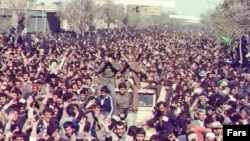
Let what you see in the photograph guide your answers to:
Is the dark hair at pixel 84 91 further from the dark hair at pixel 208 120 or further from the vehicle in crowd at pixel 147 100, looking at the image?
the dark hair at pixel 208 120

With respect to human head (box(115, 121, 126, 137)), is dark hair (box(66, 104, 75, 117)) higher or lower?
higher

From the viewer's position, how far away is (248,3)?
74.1ft

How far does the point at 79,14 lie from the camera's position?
174 ft

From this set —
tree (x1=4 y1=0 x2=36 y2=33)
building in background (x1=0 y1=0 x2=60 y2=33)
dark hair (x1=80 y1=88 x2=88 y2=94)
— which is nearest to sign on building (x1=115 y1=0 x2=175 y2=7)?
building in background (x1=0 y1=0 x2=60 y2=33)

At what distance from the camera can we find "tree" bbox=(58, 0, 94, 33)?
173 feet

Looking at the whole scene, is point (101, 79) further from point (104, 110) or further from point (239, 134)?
point (239, 134)

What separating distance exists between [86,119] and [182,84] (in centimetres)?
500

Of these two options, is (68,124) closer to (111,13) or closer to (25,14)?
(25,14)

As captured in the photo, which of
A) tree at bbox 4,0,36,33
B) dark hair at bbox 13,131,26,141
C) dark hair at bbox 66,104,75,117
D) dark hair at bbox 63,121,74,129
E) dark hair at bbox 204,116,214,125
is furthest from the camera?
tree at bbox 4,0,36,33

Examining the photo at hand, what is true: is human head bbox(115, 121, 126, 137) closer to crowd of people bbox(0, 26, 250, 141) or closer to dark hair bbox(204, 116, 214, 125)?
crowd of people bbox(0, 26, 250, 141)

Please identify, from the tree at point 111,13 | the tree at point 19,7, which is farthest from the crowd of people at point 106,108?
the tree at point 111,13

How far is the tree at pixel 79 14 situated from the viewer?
2071 inches

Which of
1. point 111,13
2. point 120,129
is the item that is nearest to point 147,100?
point 120,129

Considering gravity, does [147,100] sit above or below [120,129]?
below
